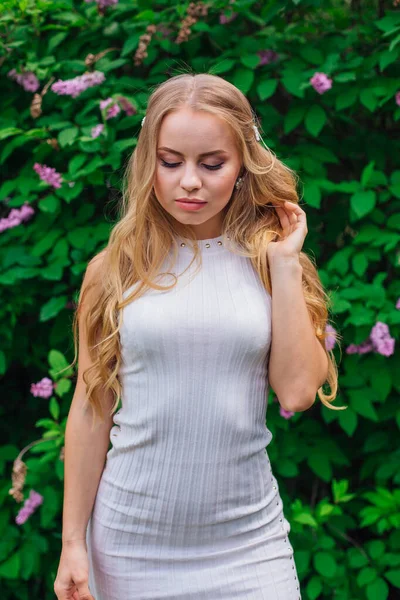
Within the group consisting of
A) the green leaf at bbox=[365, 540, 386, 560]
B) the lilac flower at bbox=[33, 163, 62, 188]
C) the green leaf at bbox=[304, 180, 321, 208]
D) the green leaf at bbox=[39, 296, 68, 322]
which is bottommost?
the green leaf at bbox=[365, 540, 386, 560]

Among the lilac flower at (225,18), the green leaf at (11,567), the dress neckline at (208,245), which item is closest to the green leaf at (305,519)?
the green leaf at (11,567)

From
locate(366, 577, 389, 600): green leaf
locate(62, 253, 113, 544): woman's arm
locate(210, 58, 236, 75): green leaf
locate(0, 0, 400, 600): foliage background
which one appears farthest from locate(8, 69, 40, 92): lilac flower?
locate(366, 577, 389, 600): green leaf

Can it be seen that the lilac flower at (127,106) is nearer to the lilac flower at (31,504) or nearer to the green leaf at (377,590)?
the lilac flower at (31,504)

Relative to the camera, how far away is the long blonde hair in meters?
1.69

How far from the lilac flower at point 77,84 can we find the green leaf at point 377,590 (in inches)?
71.2

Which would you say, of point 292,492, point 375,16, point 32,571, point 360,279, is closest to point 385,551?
point 292,492

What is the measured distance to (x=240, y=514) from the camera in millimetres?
1682

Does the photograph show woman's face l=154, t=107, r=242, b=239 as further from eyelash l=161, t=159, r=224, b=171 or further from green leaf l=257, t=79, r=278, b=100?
green leaf l=257, t=79, r=278, b=100

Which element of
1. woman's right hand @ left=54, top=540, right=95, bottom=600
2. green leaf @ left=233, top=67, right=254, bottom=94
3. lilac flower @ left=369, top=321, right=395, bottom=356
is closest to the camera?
woman's right hand @ left=54, top=540, right=95, bottom=600

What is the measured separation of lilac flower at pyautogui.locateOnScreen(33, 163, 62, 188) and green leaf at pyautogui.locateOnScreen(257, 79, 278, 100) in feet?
2.25

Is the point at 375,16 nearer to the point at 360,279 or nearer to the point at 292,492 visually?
the point at 360,279

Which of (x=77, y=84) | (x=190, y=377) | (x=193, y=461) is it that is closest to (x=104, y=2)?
(x=77, y=84)

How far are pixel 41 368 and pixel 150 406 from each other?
1.45m

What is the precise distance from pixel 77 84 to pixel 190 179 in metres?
1.14
